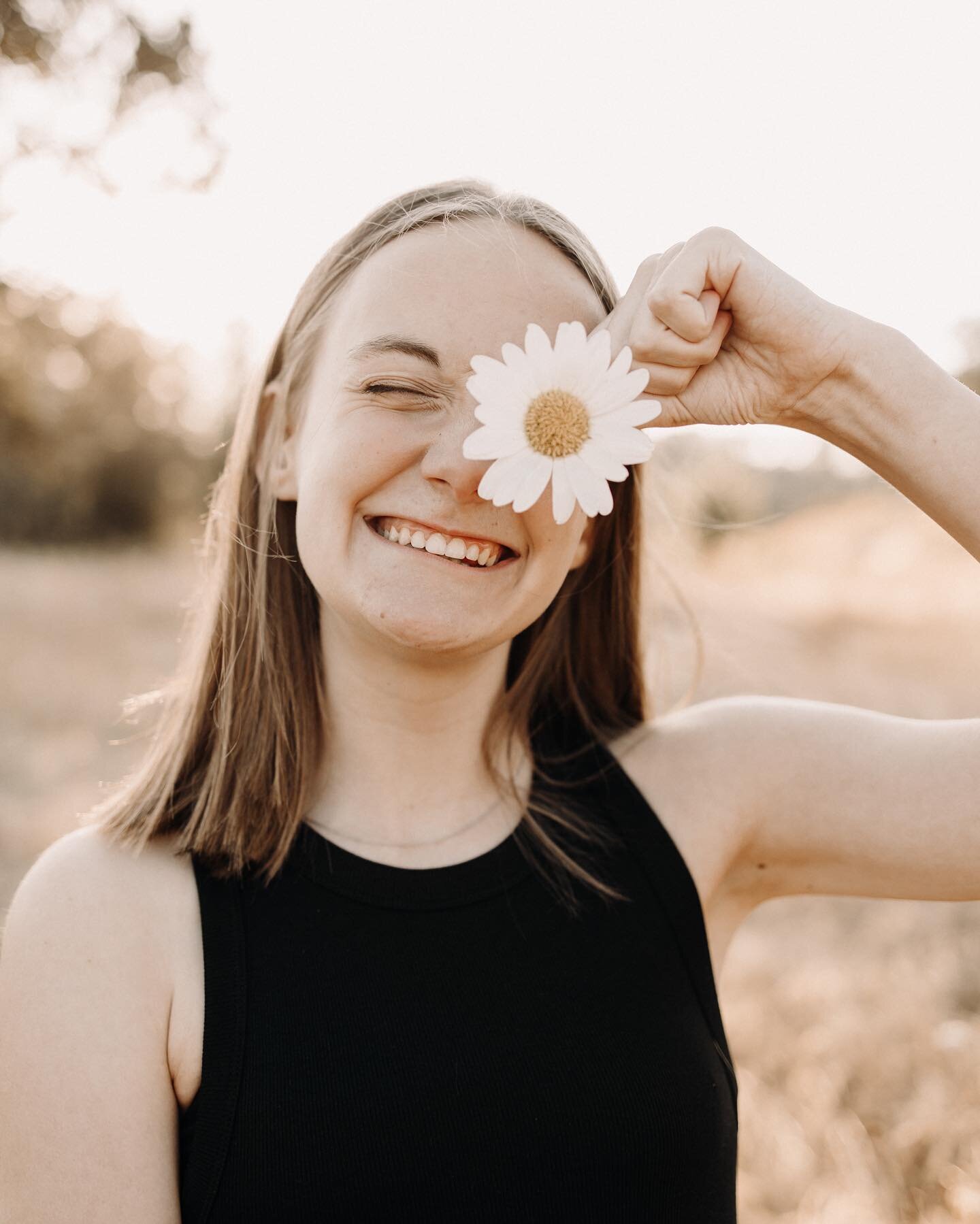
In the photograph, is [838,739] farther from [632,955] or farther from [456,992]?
[456,992]

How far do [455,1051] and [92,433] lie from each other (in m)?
21.2

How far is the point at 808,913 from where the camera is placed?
5.21m

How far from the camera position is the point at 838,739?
193 cm

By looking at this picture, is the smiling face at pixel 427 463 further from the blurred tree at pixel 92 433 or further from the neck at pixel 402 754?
the blurred tree at pixel 92 433

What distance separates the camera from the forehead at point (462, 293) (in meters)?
1.69

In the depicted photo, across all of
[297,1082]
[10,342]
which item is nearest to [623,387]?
[297,1082]

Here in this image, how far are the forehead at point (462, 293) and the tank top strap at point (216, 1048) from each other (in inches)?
36.6

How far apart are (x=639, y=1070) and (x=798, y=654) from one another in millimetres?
8751

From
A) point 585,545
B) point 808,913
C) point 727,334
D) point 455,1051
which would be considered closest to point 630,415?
point 727,334

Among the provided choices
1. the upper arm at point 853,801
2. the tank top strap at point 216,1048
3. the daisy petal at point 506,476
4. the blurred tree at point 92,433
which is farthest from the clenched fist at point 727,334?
the blurred tree at point 92,433

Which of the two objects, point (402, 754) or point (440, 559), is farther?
point (402, 754)

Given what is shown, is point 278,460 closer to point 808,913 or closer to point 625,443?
point 625,443

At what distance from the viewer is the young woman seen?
59.8 inches

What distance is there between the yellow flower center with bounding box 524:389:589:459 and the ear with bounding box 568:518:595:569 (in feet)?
2.03
